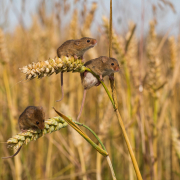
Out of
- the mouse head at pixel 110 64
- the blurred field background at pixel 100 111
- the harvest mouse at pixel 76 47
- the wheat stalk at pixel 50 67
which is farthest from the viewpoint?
the blurred field background at pixel 100 111

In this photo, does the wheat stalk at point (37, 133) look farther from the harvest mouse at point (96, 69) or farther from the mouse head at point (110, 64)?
the mouse head at point (110, 64)

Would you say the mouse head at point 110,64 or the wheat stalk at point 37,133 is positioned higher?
the mouse head at point 110,64

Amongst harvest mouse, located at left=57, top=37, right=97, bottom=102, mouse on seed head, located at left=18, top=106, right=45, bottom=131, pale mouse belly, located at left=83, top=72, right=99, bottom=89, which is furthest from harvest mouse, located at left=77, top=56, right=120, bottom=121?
mouse on seed head, located at left=18, top=106, right=45, bottom=131

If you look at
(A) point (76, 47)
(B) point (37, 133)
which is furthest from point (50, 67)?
(A) point (76, 47)

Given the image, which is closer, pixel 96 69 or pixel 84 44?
pixel 96 69

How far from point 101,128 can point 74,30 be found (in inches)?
46.2

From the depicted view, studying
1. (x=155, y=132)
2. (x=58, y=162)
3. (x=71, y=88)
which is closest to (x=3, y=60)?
(x=71, y=88)

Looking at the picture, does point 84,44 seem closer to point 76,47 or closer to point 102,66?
point 76,47

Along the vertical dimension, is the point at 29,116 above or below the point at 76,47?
below

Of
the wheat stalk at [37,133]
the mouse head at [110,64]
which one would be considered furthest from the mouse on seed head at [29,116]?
the mouse head at [110,64]

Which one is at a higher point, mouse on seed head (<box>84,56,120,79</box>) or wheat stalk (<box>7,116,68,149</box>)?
mouse on seed head (<box>84,56,120,79</box>)

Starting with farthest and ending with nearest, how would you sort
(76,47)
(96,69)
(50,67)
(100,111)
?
(100,111) → (76,47) → (96,69) → (50,67)

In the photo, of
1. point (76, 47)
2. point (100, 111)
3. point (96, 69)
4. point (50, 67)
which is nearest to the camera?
point (50, 67)

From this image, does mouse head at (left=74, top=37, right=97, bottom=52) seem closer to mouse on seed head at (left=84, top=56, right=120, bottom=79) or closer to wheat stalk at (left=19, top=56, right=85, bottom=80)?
mouse on seed head at (left=84, top=56, right=120, bottom=79)
